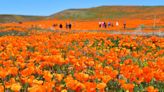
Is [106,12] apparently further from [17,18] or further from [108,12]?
[17,18]

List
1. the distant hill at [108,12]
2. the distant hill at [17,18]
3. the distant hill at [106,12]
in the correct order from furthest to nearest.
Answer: the distant hill at [17,18], the distant hill at [108,12], the distant hill at [106,12]

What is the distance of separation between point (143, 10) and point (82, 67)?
358 feet

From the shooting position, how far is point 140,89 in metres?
6.61

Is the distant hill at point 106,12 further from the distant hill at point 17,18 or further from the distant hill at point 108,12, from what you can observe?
the distant hill at point 17,18

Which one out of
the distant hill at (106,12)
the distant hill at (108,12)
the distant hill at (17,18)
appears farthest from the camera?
the distant hill at (17,18)

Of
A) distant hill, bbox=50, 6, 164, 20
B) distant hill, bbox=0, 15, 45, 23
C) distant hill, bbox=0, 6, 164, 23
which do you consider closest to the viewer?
distant hill, bbox=0, 6, 164, 23

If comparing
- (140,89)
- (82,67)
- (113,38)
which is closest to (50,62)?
(82,67)

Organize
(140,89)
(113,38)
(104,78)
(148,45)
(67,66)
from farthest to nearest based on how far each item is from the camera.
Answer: (113,38) < (148,45) < (67,66) < (140,89) < (104,78)

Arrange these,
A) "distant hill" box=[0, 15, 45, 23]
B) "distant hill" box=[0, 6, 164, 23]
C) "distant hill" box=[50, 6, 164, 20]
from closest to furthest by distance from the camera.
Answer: "distant hill" box=[0, 6, 164, 23]
"distant hill" box=[50, 6, 164, 20]
"distant hill" box=[0, 15, 45, 23]

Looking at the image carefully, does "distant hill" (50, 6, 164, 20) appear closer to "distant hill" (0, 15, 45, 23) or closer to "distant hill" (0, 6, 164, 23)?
"distant hill" (0, 6, 164, 23)

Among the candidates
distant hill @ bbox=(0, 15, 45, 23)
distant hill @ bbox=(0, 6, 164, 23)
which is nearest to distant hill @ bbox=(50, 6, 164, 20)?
distant hill @ bbox=(0, 6, 164, 23)

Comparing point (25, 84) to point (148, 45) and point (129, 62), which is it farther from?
point (148, 45)

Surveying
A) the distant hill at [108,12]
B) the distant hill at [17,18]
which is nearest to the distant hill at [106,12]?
the distant hill at [108,12]

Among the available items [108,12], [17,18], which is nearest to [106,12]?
[108,12]
